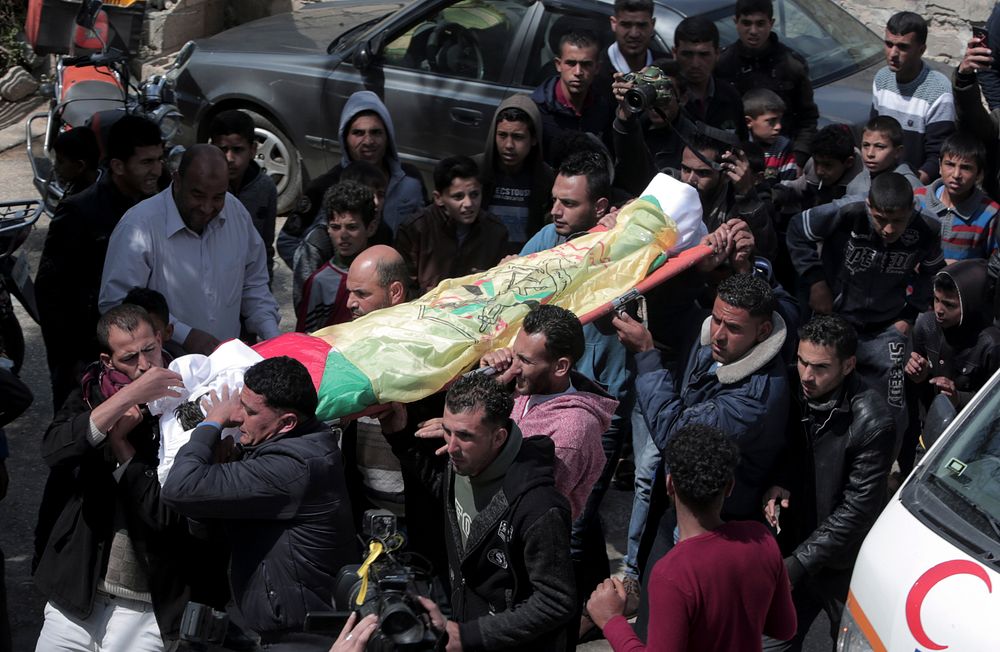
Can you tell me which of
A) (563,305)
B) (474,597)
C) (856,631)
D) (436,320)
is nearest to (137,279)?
(436,320)

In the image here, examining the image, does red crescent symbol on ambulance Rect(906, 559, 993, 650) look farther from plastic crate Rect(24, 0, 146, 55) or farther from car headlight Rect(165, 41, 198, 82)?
plastic crate Rect(24, 0, 146, 55)

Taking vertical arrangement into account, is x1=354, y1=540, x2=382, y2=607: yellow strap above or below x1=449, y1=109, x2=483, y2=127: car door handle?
above

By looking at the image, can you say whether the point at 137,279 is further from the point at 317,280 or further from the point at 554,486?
the point at 554,486

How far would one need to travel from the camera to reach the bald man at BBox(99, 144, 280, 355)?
17.0ft

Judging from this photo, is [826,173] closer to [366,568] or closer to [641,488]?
[641,488]

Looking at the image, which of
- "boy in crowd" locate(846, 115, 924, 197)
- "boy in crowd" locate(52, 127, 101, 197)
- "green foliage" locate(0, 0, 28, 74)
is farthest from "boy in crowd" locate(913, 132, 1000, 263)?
"green foliage" locate(0, 0, 28, 74)

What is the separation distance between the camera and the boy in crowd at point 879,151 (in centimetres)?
654

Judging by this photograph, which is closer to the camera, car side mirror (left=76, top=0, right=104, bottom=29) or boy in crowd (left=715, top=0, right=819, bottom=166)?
boy in crowd (left=715, top=0, right=819, bottom=166)

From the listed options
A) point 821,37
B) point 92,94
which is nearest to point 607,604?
point 821,37

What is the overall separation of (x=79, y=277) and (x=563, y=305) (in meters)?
2.08

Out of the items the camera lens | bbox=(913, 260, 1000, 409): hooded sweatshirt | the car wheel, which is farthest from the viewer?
the car wheel

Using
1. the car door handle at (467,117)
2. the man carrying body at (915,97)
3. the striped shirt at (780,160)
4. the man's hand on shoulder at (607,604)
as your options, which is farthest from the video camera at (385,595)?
the car door handle at (467,117)

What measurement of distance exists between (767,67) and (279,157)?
354cm

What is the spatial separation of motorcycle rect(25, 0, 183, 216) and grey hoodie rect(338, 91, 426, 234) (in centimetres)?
166
